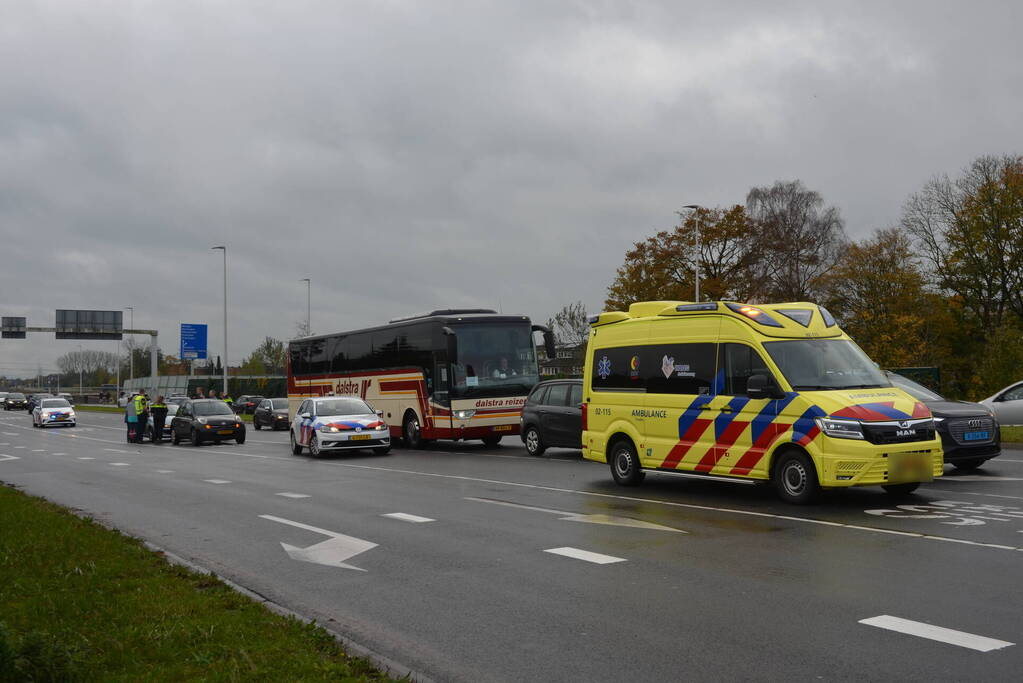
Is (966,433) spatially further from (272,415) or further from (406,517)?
(272,415)

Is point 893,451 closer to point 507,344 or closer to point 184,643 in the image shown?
point 184,643

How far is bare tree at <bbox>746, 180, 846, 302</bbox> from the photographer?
5781 centimetres

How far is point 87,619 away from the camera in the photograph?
6.40 metres

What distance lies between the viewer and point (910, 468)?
11.4m

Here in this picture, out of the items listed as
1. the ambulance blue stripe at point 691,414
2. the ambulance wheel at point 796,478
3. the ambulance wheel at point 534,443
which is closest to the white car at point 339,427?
the ambulance wheel at point 534,443

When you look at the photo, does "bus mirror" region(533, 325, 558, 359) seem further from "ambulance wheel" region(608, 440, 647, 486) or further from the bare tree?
the bare tree

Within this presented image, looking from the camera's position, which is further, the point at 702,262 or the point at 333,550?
the point at 702,262

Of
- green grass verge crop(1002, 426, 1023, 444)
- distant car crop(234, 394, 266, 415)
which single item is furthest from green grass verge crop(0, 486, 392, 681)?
distant car crop(234, 394, 266, 415)

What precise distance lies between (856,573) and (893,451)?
3.82 m

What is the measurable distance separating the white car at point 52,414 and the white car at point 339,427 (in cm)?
3335

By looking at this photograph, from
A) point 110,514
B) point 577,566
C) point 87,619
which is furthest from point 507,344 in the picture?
point 87,619

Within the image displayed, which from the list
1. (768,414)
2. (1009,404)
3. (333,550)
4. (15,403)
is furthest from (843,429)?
(15,403)

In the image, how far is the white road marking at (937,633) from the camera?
5.71 meters

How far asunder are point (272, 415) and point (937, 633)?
138 feet
